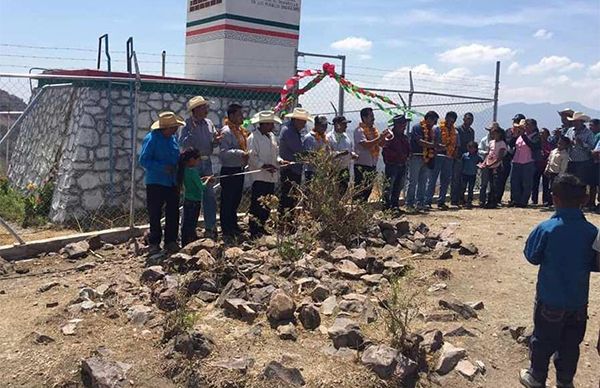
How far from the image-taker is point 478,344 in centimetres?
421

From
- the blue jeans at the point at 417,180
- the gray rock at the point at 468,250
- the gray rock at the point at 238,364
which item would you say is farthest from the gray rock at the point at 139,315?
the blue jeans at the point at 417,180

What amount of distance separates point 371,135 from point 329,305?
13.9 feet

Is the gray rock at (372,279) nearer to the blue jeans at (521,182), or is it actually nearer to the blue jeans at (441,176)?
the blue jeans at (441,176)

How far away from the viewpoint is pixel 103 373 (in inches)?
136

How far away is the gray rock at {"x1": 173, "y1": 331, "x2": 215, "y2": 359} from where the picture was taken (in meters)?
3.69

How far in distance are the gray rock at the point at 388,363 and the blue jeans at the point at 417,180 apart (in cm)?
580

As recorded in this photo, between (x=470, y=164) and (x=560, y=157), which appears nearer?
(x=560, y=157)

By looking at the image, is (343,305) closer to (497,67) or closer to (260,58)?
(260,58)

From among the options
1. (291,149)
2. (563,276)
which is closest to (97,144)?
(291,149)

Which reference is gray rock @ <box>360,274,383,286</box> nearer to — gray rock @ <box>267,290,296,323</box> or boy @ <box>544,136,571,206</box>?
gray rock @ <box>267,290,296,323</box>

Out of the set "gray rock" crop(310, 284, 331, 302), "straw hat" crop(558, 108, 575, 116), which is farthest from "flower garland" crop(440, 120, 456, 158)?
"gray rock" crop(310, 284, 331, 302)

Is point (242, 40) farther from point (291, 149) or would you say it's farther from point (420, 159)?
point (291, 149)

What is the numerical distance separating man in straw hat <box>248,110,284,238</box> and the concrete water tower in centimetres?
366

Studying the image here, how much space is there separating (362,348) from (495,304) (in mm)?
1710
